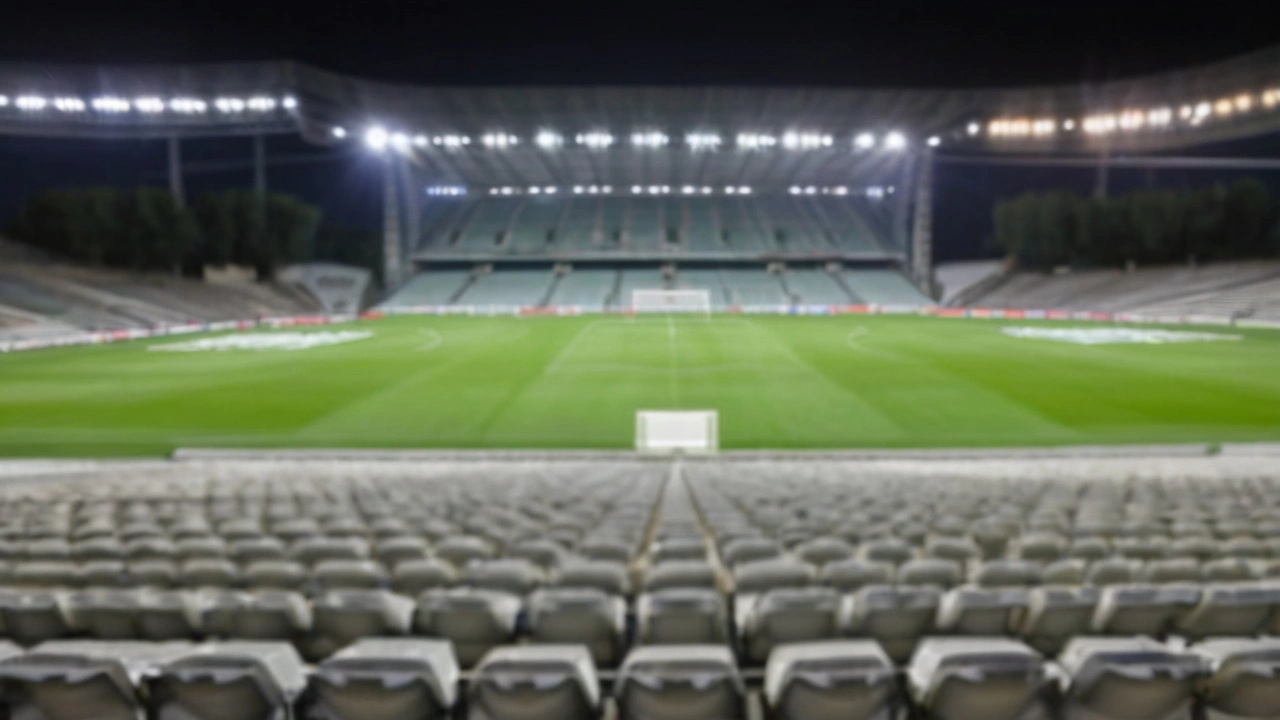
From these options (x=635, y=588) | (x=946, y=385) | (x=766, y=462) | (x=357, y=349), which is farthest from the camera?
(x=357, y=349)

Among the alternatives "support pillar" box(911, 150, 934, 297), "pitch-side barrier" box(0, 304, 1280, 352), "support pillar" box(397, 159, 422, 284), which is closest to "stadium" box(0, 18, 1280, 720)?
"support pillar" box(911, 150, 934, 297)

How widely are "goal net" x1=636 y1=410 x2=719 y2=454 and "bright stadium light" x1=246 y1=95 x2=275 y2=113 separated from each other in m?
62.0

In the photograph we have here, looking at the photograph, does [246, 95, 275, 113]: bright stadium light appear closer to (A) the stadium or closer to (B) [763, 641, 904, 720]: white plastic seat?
(A) the stadium

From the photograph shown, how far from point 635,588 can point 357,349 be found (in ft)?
135

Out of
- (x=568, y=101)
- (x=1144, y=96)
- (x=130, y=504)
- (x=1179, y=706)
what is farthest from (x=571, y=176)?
(x=1179, y=706)

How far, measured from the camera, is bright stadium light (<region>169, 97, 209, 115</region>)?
69488 millimetres

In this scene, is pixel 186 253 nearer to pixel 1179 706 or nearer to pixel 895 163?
pixel 895 163

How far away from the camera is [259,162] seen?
81.6m

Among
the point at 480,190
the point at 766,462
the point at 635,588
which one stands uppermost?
the point at 480,190

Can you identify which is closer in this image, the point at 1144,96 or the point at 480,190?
the point at 1144,96

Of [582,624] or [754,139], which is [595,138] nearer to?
[754,139]

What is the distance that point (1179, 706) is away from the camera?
3.84 meters

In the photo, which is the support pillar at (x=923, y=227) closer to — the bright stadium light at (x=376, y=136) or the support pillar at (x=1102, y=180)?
the support pillar at (x=1102, y=180)

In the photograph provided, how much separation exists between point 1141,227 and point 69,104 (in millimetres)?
96033
